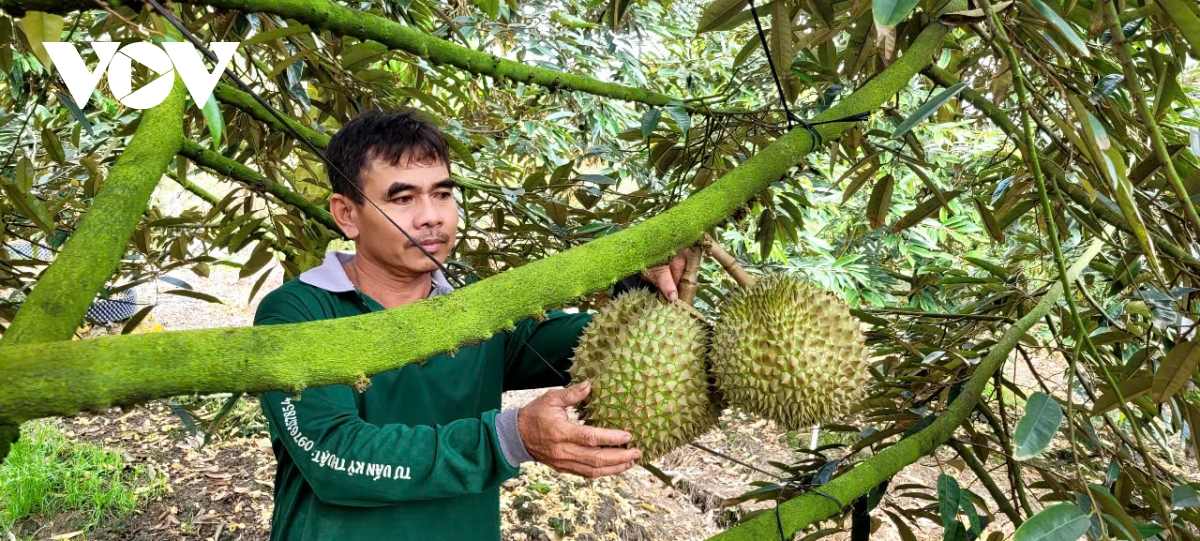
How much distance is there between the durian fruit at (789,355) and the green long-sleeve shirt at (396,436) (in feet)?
1.26

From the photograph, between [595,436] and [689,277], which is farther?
[689,277]

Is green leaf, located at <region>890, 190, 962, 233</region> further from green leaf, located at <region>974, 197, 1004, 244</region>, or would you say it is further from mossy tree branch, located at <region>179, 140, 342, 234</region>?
mossy tree branch, located at <region>179, 140, 342, 234</region>

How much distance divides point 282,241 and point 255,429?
8.35ft

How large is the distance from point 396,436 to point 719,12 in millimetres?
863

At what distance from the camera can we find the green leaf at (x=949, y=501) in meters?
1.35

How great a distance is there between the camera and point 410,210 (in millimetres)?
1535

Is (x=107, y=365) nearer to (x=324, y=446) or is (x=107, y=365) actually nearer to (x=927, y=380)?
(x=324, y=446)

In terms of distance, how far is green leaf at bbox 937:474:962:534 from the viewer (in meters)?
1.35

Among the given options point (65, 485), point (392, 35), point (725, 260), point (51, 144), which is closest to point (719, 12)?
point (725, 260)

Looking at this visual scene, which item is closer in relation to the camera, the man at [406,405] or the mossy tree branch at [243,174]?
the man at [406,405]

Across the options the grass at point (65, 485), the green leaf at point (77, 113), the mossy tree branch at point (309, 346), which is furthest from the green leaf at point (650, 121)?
the grass at point (65, 485)

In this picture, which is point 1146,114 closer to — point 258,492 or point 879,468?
point 879,468

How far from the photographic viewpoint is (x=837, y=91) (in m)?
1.66

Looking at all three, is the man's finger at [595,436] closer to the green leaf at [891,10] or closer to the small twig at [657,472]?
the small twig at [657,472]
